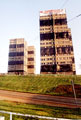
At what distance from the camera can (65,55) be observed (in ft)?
243

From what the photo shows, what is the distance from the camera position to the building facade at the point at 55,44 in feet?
240

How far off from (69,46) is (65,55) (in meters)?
6.36

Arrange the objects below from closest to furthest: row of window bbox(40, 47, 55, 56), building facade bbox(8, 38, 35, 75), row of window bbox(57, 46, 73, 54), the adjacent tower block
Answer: row of window bbox(57, 46, 73, 54), row of window bbox(40, 47, 55, 56), building facade bbox(8, 38, 35, 75), the adjacent tower block

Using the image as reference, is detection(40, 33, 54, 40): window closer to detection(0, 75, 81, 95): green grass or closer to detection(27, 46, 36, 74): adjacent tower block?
detection(27, 46, 36, 74): adjacent tower block

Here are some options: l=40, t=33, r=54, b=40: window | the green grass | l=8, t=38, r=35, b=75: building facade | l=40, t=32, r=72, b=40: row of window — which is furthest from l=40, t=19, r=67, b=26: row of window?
the green grass

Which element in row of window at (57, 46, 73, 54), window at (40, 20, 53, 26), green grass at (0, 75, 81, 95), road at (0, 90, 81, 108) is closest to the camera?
road at (0, 90, 81, 108)

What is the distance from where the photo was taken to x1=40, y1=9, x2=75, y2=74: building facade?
240 ft

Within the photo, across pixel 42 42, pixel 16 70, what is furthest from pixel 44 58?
pixel 16 70

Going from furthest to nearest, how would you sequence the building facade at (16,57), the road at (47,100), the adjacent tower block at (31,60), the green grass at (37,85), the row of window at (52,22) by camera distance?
the adjacent tower block at (31,60) < the building facade at (16,57) < the row of window at (52,22) < the green grass at (37,85) < the road at (47,100)

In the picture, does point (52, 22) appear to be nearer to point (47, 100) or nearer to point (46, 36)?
point (46, 36)

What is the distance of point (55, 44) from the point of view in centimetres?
7600

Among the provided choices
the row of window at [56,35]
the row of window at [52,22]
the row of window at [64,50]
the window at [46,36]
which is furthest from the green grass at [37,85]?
the row of window at [52,22]

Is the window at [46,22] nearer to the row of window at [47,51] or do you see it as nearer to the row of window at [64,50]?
the row of window at [47,51]

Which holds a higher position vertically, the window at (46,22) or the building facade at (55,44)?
the window at (46,22)
